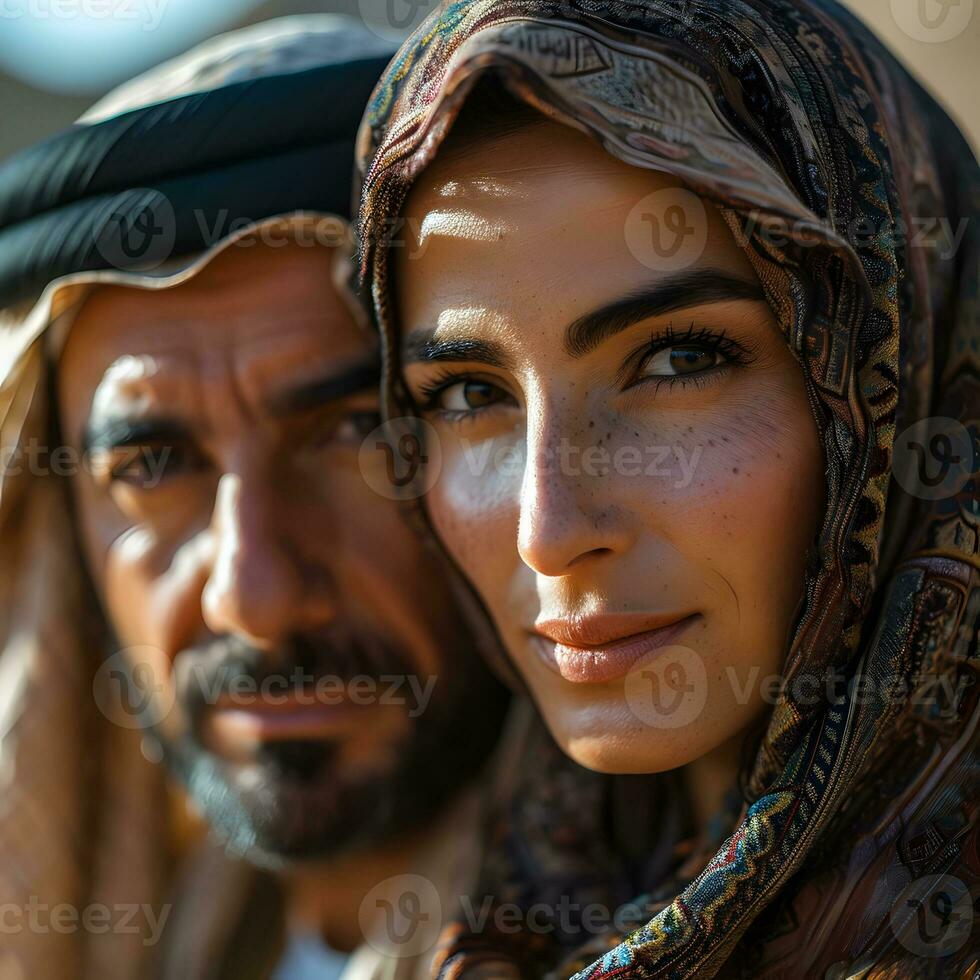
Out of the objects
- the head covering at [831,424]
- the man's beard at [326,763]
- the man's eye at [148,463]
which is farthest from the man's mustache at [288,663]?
the head covering at [831,424]

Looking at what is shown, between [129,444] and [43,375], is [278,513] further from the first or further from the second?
[43,375]

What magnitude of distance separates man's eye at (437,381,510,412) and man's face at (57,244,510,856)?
0.89 ft

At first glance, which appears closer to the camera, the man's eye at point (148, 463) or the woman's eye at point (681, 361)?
the woman's eye at point (681, 361)

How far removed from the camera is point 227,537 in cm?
174

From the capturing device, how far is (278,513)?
176cm

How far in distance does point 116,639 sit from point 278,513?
19.4 inches

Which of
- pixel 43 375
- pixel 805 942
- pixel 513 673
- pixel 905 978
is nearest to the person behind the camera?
pixel 905 978

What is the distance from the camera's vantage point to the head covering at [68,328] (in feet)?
5.78

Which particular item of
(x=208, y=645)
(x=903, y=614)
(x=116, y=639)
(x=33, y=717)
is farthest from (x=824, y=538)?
(x=33, y=717)

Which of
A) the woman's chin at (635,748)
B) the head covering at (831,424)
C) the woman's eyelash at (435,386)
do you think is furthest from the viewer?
the woman's eyelash at (435,386)

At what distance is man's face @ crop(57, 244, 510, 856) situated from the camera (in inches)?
68.9

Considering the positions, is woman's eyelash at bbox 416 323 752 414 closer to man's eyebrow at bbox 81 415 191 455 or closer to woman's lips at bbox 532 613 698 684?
woman's lips at bbox 532 613 698 684

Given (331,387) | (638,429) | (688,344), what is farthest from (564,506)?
(331,387)

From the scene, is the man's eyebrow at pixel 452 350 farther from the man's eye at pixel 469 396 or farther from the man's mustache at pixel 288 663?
the man's mustache at pixel 288 663
